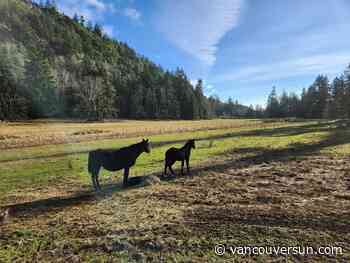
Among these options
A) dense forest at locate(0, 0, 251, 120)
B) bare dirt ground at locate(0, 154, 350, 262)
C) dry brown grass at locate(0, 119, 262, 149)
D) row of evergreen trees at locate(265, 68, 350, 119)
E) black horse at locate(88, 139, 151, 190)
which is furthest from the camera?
row of evergreen trees at locate(265, 68, 350, 119)

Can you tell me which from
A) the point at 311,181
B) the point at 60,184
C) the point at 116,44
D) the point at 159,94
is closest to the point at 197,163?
the point at 311,181

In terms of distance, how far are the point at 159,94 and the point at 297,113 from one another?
5431cm

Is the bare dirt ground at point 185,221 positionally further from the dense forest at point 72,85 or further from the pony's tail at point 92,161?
the dense forest at point 72,85

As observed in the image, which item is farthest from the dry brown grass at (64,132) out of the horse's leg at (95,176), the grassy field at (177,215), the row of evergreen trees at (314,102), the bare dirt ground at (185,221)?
the row of evergreen trees at (314,102)

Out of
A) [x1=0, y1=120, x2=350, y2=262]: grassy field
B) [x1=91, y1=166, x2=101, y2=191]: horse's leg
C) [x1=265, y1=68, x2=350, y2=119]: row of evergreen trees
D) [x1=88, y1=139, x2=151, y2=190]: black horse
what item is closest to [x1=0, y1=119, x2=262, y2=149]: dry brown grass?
[x1=0, y1=120, x2=350, y2=262]: grassy field

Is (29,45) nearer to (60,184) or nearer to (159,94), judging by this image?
(159,94)

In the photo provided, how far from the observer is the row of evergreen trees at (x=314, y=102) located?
6168 cm

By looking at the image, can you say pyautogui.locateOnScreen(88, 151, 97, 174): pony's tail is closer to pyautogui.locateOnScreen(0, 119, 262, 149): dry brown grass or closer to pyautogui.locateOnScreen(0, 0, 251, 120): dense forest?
pyautogui.locateOnScreen(0, 0, 251, 120): dense forest

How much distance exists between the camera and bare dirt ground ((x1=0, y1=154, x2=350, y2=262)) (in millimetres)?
4539

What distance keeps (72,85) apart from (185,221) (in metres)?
69.4

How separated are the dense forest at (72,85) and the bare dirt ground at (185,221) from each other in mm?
17682

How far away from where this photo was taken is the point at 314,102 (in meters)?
86.4

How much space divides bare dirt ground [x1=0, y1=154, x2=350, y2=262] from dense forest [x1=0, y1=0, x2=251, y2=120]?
1768cm

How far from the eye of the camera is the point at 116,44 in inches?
6841
